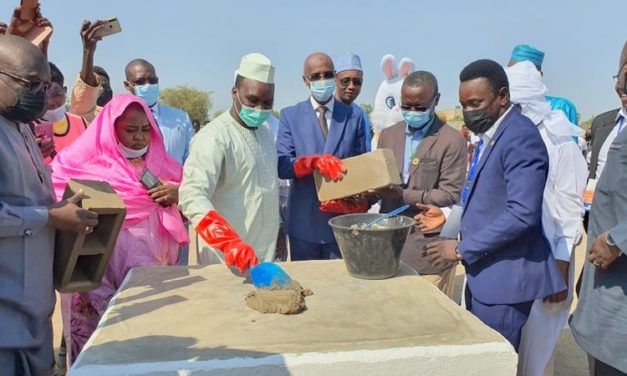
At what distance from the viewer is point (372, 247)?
228 cm

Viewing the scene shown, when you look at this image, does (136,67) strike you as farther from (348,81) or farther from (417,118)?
(417,118)

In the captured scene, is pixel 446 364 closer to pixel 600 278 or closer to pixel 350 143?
pixel 600 278

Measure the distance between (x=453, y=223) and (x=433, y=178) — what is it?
57 centimetres

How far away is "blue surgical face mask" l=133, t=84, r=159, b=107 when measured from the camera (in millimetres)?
4445

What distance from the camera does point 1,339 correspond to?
1.91 m

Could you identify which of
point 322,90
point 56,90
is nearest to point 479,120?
point 322,90

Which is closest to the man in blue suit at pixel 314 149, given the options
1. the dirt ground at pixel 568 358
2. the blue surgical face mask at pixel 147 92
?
the blue surgical face mask at pixel 147 92

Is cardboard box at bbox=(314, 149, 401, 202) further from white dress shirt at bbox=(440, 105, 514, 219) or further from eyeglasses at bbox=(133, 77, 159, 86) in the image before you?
eyeglasses at bbox=(133, 77, 159, 86)

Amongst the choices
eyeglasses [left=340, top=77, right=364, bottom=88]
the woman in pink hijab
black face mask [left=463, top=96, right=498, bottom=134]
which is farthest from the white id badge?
eyeglasses [left=340, top=77, right=364, bottom=88]

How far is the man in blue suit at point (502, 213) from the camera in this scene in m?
2.27

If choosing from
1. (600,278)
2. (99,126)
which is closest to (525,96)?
(600,278)

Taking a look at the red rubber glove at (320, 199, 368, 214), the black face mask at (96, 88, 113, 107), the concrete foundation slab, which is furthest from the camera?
the black face mask at (96, 88, 113, 107)

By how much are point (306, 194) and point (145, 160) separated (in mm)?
1072

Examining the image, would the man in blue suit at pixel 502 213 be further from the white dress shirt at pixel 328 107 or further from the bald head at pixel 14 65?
the bald head at pixel 14 65
